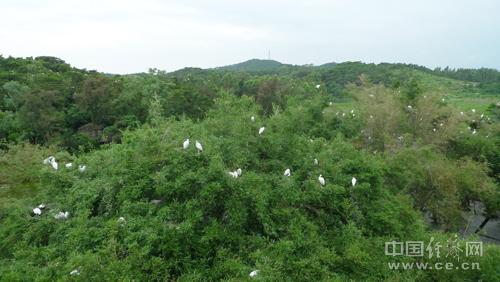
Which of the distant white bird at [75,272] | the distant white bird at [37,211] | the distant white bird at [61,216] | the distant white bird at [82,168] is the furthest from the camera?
the distant white bird at [82,168]

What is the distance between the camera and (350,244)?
7078 mm

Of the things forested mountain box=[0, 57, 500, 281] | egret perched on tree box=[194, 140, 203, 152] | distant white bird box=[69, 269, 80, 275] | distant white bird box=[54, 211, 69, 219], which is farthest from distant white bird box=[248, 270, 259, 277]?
distant white bird box=[54, 211, 69, 219]

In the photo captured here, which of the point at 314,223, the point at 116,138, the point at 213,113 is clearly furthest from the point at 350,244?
the point at 116,138

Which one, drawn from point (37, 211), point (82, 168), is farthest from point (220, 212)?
point (37, 211)

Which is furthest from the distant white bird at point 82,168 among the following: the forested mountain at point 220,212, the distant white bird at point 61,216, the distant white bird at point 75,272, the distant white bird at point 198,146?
the distant white bird at point 75,272

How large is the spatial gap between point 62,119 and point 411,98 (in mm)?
20960

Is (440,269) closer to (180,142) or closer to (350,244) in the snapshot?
(350,244)

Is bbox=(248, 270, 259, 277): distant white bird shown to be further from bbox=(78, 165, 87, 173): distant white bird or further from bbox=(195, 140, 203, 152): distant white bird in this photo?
bbox=(78, 165, 87, 173): distant white bird

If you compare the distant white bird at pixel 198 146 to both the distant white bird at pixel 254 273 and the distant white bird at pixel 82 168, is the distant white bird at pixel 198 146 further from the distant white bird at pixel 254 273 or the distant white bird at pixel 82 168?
the distant white bird at pixel 82 168

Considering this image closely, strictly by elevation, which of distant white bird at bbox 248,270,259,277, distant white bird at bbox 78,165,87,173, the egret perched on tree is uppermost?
the egret perched on tree

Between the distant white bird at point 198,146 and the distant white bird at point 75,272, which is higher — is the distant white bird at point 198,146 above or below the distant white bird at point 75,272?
above

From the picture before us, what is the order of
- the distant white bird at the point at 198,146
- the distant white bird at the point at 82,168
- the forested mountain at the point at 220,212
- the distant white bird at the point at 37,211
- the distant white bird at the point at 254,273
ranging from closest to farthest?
the distant white bird at the point at 254,273 < the forested mountain at the point at 220,212 < the distant white bird at the point at 198,146 < the distant white bird at the point at 37,211 < the distant white bird at the point at 82,168

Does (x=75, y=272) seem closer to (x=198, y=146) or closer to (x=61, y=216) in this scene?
(x=61, y=216)

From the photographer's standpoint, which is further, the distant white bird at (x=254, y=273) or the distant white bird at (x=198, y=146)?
the distant white bird at (x=198, y=146)
